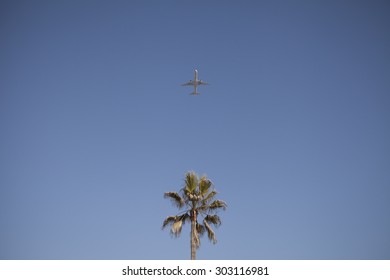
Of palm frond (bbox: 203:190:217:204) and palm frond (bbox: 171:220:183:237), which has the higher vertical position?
palm frond (bbox: 203:190:217:204)

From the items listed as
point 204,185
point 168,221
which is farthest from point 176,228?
point 204,185

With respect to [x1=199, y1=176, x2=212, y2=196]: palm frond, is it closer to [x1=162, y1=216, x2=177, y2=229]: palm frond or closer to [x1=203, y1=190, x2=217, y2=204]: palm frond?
[x1=203, y1=190, x2=217, y2=204]: palm frond

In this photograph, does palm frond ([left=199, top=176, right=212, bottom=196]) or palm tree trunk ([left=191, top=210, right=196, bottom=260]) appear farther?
palm frond ([left=199, top=176, right=212, bottom=196])

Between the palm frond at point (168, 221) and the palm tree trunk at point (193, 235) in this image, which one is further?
the palm frond at point (168, 221)

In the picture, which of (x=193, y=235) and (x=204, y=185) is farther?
(x=204, y=185)

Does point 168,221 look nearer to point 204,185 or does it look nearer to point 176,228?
point 176,228

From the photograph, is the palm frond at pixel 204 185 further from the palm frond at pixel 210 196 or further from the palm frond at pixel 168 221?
the palm frond at pixel 168 221

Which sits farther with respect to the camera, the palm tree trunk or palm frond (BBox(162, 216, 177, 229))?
palm frond (BBox(162, 216, 177, 229))

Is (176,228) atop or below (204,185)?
below

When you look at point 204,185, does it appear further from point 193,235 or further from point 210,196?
point 193,235

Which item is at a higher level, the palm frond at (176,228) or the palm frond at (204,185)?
the palm frond at (204,185)

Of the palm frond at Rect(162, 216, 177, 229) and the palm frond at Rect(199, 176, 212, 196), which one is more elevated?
the palm frond at Rect(199, 176, 212, 196)

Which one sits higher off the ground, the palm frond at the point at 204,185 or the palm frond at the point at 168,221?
the palm frond at the point at 204,185
